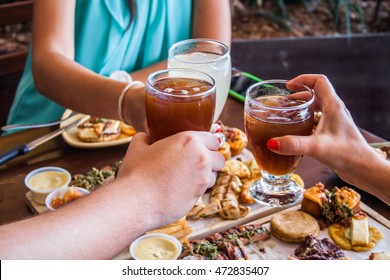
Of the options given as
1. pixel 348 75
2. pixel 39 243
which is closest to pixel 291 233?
pixel 39 243

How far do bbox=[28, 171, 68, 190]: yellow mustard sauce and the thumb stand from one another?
2.62 feet

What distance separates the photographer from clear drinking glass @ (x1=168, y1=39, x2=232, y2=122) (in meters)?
1.52

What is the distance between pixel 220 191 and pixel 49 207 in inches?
20.3

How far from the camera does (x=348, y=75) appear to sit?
3727 millimetres

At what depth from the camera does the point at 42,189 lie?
1637 mm

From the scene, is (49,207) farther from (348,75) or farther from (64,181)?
(348,75)

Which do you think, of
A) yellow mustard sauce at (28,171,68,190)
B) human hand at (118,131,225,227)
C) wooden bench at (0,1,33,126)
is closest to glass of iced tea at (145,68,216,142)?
human hand at (118,131,225,227)

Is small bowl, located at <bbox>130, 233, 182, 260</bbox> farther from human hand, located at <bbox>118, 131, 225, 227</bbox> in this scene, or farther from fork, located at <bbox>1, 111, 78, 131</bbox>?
fork, located at <bbox>1, 111, 78, 131</bbox>

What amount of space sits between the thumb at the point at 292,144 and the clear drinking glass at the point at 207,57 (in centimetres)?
43

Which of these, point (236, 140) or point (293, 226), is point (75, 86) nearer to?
point (236, 140)

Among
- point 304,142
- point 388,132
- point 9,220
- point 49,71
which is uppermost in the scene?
point 304,142

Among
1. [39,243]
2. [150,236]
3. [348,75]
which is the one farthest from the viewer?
[348,75]

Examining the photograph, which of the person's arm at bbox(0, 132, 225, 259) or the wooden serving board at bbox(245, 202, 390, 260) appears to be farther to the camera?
the wooden serving board at bbox(245, 202, 390, 260)

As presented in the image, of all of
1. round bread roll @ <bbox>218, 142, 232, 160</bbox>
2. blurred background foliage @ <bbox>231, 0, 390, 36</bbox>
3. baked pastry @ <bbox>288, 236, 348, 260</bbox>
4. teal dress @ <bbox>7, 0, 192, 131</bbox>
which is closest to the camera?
baked pastry @ <bbox>288, 236, 348, 260</bbox>
